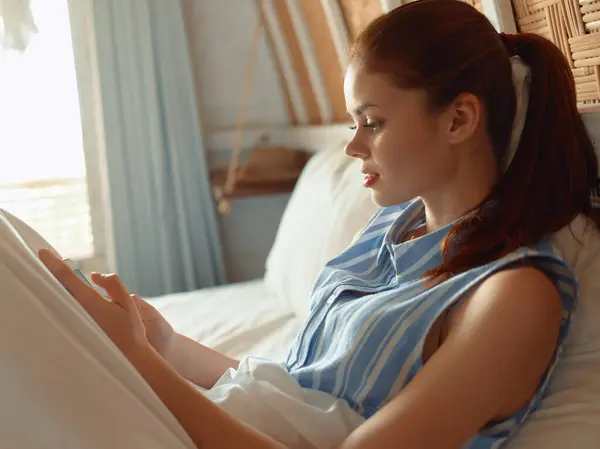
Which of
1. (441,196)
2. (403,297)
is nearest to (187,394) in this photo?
(403,297)

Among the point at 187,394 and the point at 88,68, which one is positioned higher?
the point at 88,68

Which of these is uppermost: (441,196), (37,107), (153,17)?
(153,17)

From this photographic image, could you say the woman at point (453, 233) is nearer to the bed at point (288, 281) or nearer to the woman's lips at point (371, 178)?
the woman's lips at point (371, 178)

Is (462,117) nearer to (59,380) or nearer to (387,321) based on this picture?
(387,321)

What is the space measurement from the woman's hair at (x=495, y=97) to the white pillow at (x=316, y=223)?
21.5 inches

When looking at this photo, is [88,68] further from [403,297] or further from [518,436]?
[518,436]

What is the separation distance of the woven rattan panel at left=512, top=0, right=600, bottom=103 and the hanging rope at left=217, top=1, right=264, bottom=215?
4.54 ft

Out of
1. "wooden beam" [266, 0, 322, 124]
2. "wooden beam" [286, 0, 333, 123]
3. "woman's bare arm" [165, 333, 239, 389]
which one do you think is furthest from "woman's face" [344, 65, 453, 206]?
"wooden beam" [266, 0, 322, 124]

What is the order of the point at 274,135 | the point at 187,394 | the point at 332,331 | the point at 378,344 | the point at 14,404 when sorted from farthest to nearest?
the point at 274,135
the point at 332,331
the point at 378,344
the point at 187,394
the point at 14,404

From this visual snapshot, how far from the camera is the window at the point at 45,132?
2.41 metres

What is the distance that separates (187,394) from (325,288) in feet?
1.25

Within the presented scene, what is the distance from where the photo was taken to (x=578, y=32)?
1083 mm

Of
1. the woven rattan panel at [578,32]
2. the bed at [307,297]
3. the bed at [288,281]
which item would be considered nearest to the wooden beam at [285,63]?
the bed at [307,297]

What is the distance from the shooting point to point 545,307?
80 cm
